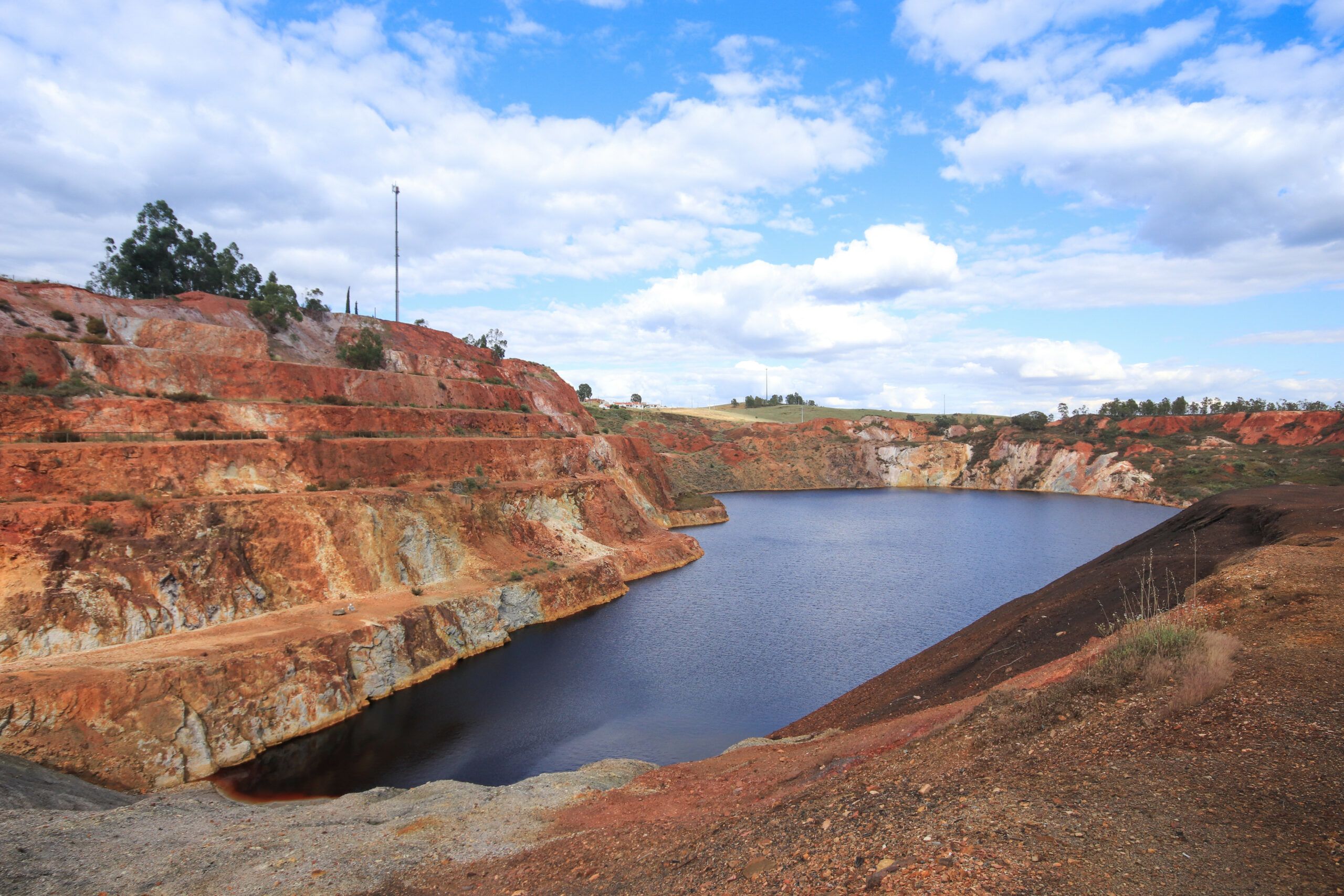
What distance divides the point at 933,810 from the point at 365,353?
57041 mm

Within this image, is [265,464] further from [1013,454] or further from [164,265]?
[1013,454]

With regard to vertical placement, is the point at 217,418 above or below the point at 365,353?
below

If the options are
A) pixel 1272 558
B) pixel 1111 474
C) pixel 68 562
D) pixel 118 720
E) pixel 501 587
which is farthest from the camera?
pixel 1111 474

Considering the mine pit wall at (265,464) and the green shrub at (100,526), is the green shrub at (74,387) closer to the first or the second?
the mine pit wall at (265,464)

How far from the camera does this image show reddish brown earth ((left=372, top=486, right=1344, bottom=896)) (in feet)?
21.4

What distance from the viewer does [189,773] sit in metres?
19.4

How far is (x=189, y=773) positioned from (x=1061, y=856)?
74.1ft

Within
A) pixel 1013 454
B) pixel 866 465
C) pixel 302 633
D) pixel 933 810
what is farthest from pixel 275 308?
pixel 1013 454

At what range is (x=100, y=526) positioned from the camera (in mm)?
24641

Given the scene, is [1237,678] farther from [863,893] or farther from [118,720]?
[118,720]

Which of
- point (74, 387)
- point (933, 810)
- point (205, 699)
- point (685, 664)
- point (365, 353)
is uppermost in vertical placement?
point (365, 353)

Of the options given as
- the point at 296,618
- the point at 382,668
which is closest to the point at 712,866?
the point at 382,668

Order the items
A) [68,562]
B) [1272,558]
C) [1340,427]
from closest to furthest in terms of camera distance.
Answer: [1272,558], [68,562], [1340,427]

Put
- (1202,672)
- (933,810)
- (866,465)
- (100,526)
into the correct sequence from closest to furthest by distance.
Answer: (933,810), (1202,672), (100,526), (866,465)
